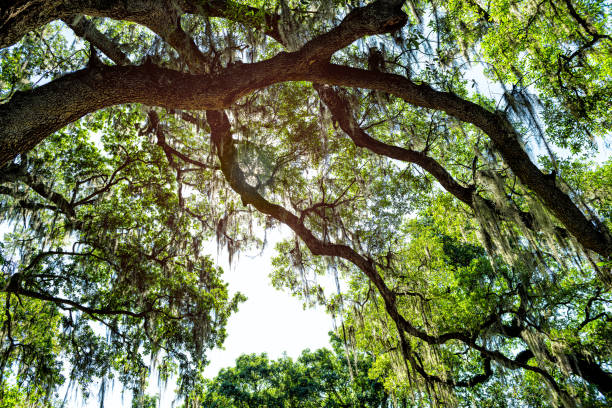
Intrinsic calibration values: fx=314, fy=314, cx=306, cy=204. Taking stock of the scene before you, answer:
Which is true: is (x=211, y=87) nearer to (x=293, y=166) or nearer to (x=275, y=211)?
(x=275, y=211)

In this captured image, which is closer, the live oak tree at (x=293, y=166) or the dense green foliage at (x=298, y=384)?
the live oak tree at (x=293, y=166)

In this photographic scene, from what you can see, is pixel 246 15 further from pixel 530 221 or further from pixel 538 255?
pixel 538 255

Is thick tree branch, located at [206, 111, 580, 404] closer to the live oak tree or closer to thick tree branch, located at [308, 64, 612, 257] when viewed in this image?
the live oak tree

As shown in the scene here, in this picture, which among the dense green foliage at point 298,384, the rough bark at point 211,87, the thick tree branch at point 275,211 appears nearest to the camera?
the rough bark at point 211,87

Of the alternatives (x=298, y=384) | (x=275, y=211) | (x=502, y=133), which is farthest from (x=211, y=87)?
(x=298, y=384)

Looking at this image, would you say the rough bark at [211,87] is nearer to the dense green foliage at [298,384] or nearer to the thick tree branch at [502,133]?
the thick tree branch at [502,133]

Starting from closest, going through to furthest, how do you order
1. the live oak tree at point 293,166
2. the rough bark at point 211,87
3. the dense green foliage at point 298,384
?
the rough bark at point 211,87, the live oak tree at point 293,166, the dense green foliage at point 298,384

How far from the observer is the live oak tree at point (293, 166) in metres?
3.60

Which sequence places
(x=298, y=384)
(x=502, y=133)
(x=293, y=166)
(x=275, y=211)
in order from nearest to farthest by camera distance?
1. (x=502, y=133)
2. (x=275, y=211)
3. (x=293, y=166)
4. (x=298, y=384)

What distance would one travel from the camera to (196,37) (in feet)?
14.9

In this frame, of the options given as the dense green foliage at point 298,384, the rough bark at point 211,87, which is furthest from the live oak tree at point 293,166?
the dense green foliage at point 298,384

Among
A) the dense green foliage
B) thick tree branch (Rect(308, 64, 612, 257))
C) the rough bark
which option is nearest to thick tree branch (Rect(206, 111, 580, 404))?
the rough bark

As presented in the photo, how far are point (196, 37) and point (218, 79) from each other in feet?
5.10

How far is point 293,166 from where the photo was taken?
23.1 ft
